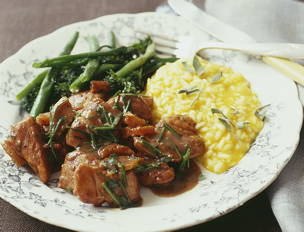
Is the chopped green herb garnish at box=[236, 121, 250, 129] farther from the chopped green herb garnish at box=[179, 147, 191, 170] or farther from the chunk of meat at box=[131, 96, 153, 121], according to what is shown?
the chunk of meat at box=[131, 96, 153, 121]

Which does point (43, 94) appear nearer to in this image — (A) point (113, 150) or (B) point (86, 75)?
(B) point (86, 75)

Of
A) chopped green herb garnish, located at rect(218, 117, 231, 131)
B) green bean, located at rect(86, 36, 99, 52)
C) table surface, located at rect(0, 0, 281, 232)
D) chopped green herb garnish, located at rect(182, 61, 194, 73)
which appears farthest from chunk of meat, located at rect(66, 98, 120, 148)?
table surface, located at rect(0, 0, 281, 232)

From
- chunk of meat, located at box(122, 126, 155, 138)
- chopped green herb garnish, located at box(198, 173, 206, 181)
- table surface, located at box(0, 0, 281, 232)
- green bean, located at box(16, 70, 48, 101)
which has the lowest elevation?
chopped green herb garnish, located at box(198, 173, 206, 181)

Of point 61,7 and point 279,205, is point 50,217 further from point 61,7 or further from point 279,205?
point 61,7

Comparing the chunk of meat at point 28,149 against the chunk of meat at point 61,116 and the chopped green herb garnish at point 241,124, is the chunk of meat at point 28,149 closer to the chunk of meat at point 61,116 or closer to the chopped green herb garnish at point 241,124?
the chunk of meat at point 61,116

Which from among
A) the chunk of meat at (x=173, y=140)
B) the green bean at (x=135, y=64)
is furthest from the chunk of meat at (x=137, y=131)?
the green bean at (x=135, y=64)

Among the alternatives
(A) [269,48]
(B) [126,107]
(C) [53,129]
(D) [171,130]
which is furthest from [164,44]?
(C) [53,129]

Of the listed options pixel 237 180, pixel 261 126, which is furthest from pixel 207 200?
pixel 261 126
